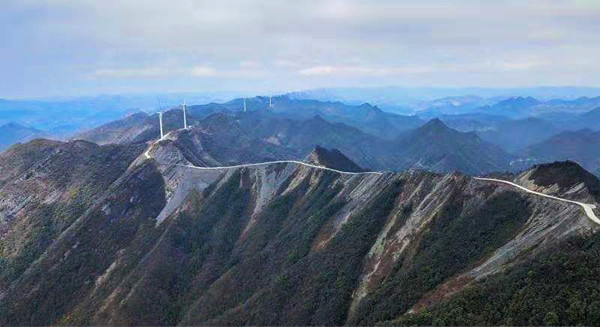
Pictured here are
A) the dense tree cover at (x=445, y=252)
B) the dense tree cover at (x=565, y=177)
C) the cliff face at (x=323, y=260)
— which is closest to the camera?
the dense tree cover at (x=445, y=252)

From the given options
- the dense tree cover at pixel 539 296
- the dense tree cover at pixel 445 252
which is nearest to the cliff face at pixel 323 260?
the dense tree cover at pixel 445 252

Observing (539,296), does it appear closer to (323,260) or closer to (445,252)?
(445,252)

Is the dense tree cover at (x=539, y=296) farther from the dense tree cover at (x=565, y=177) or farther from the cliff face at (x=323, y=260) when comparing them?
the dense tree cover at (x=565, y=177)

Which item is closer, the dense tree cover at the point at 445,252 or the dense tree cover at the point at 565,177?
the dense tree cover at the point at 445,252

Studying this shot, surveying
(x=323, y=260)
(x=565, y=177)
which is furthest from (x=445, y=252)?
(x=323, y=260)

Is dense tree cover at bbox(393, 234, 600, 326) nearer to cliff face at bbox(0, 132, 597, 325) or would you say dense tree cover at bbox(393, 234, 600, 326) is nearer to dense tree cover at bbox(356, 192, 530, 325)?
cliff face at bbox(0, 132, 597, 325)

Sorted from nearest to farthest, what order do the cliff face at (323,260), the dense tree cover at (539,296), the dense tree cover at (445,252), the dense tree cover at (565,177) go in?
the dense tree cover at (539,296) → the dense tree cover at (445,252) → the cliff face at (323,260) → the dense tree cover at (565,177)

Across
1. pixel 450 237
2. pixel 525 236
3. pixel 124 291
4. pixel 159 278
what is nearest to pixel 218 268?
pixel 159 278

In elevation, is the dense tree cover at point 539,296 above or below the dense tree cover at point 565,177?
below

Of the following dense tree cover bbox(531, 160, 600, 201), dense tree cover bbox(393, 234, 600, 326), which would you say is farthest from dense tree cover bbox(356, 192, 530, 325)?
dense tree cover bbox(393, 234, 600, 326)
